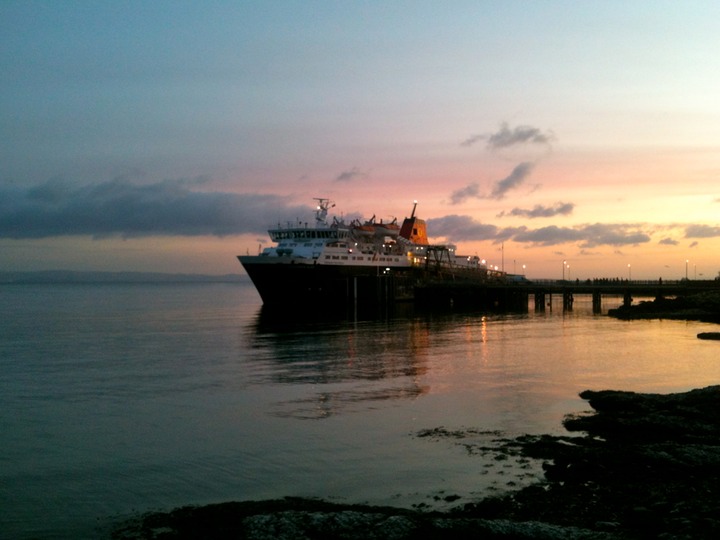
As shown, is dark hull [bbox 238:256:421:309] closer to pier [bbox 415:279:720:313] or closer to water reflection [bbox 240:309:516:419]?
pier [bbox 415:279:720:313]

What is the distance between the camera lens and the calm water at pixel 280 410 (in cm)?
1397

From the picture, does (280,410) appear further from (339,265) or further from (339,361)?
(339,265)

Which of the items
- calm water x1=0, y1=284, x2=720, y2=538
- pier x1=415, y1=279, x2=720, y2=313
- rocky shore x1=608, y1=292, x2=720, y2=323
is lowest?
calm water x1=0, y1=284, x2=720, y2=538

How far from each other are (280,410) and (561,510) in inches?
458

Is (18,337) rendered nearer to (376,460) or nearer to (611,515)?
(376,460)

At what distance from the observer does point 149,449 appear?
1723 cm

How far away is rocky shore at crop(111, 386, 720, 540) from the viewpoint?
1071cm

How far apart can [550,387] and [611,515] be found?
14850 mm

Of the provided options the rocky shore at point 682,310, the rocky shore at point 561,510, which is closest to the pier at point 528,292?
the rocky shore at point 682,310

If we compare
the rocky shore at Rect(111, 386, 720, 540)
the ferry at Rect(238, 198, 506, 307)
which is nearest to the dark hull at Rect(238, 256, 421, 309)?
the ferry at Rect(238, 198, 506, 307)

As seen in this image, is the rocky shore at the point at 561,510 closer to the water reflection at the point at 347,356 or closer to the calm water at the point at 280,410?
the calm water at the point at 280,410

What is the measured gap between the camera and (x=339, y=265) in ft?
248

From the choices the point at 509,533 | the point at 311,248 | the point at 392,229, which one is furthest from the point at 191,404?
the point at 392,229

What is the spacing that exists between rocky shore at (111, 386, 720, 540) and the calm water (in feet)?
3.11
